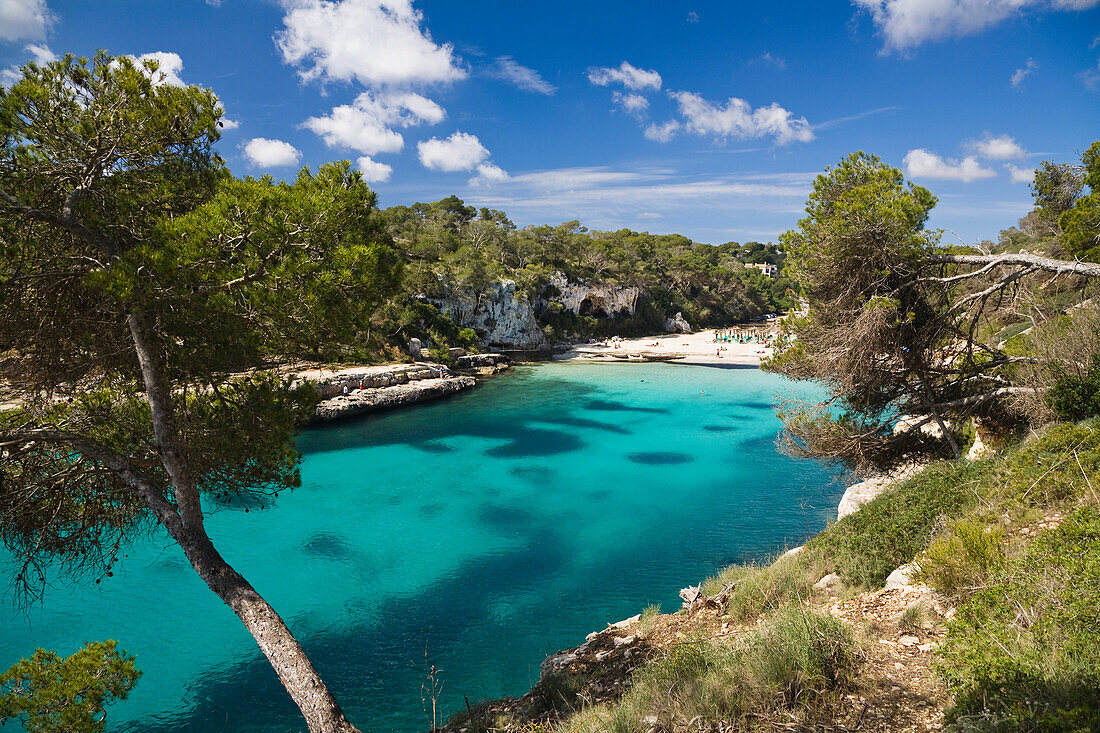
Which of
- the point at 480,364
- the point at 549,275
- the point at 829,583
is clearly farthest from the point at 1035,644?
the point at 549,275

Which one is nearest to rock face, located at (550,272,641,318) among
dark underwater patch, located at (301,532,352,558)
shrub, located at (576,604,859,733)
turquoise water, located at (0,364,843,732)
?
turquoise water, located at (0,364,843,732)

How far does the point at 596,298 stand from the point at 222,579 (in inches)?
2363

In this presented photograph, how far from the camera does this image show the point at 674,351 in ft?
176

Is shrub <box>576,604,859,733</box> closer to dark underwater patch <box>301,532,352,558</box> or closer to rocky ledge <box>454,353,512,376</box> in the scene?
dark underwater patch <box>301,532,352,558</box>

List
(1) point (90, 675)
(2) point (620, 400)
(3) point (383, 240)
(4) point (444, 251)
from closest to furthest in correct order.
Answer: (1) point (90, 675) → (3) point (383, 240) → (2) point (620, 400) → (4) point (444, 251)

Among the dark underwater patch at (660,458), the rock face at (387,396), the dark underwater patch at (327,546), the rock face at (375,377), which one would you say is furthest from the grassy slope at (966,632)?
the rock face at (375,377)

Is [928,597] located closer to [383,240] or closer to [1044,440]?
[1044,440]

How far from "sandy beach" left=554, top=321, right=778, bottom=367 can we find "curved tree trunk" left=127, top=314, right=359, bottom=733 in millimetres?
44096

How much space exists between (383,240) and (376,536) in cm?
1062

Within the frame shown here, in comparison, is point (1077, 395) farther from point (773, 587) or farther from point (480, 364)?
point (480, 364)

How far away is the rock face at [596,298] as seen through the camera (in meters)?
60.6

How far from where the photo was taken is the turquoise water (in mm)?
8906

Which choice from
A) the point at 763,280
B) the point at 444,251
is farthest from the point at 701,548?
the point at 763,280

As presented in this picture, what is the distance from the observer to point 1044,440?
695 centimetres
